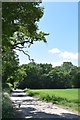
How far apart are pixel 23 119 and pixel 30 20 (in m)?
4.32

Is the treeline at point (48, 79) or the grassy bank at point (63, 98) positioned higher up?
the treeline at point (48, 79)

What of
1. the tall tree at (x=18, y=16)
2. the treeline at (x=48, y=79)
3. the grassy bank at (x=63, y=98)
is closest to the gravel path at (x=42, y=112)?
the grassy bank at (x=63, y=98)

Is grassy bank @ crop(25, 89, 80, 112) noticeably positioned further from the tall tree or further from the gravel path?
the tall tree

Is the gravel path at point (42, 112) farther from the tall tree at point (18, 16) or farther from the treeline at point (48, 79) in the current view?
the treeline at point (48, 79)

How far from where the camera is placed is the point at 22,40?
61.6ft

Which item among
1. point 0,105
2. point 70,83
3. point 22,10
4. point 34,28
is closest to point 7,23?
point 22,10

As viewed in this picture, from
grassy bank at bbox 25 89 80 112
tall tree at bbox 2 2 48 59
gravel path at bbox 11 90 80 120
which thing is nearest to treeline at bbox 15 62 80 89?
grassy bank at bbox 25 89 80 112

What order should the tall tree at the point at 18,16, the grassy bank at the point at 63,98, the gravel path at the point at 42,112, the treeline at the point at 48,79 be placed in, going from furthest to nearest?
the treeline at the point at 48,79
the grassy bank at the point at 63,98
the gravel path at the point at 42,112
the tall tree at the point at 18,16

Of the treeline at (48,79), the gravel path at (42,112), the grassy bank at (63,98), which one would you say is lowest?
the gravel path at (42,112)

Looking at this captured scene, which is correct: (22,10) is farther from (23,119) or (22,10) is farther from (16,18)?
(23,119)

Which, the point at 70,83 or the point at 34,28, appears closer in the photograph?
the point at 34,28

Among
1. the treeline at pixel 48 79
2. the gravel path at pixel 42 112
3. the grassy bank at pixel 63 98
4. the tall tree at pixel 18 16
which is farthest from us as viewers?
the treeline at pixel 48 79

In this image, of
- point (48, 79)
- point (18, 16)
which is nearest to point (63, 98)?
point (18, 16)

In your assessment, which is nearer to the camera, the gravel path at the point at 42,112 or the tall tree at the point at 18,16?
the tall tree at the point at 18,16
